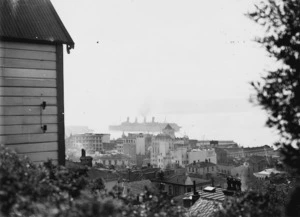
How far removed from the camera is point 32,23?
8.78m

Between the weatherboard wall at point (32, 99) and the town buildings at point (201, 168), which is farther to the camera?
the town buildings at point (201, 168)

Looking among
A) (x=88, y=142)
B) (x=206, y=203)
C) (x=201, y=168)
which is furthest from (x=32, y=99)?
(x=88, y=142)

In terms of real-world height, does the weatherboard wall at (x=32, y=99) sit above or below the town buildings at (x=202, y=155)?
above

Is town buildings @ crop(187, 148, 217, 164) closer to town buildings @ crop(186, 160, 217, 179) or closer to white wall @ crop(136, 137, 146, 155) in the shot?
town buildings @ crop(186, 160, 217, 179)

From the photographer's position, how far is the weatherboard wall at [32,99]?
793 cm

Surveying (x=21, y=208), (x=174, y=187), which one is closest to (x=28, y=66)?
(x=21, y=208)

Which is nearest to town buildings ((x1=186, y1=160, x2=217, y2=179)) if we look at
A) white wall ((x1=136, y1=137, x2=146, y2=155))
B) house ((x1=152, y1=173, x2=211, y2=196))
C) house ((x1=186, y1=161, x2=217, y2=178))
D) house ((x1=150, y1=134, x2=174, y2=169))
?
house ((x1=186, y1=161, x2=217, y2=178))

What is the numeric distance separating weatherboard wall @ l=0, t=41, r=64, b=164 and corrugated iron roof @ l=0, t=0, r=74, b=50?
222mm

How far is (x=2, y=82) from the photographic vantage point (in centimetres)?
789

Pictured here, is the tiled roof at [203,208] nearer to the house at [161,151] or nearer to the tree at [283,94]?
the tree at [283,94]


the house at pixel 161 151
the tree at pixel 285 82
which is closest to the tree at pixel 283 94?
the tree at pixel 285 82

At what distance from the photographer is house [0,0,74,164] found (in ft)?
26.1

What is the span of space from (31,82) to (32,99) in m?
0.44

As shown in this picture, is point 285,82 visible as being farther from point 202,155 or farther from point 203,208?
point 202,155
